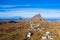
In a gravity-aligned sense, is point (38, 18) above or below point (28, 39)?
above

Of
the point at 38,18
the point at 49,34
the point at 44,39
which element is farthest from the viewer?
the point at 38,18

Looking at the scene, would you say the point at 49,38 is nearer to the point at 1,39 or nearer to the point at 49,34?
the point at 49,34

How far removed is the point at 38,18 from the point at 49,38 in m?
63.2

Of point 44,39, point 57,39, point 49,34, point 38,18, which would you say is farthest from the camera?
point 38,18

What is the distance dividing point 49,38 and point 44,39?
1878mm

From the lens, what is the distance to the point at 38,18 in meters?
112

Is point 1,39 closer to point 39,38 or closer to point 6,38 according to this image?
point 6,38

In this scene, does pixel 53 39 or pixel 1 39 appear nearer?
pixel 53 39

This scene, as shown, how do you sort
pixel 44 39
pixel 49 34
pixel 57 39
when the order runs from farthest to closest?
1. pixel 49 34
2. pixel 44 39
3. pixel 57 39

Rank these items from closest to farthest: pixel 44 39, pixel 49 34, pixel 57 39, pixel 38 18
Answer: pixel 57 39 < pixel 44 39 < pixel 49 34 < pixel 38 18

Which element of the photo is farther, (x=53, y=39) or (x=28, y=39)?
(x=28, y=39)

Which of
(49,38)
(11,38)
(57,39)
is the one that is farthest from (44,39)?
(11,38)

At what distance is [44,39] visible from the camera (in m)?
48.5

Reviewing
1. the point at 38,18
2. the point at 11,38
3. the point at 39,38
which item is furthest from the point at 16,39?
the point at 38,18
